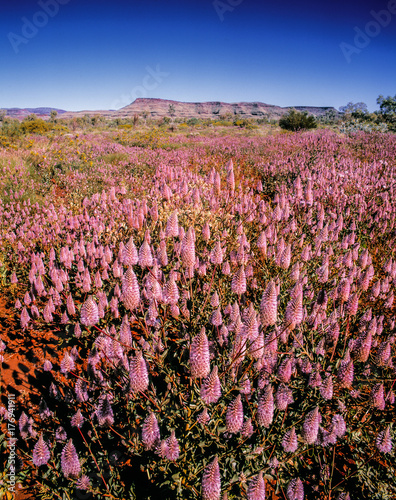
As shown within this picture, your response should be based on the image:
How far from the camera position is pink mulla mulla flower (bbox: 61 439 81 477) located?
167 cm

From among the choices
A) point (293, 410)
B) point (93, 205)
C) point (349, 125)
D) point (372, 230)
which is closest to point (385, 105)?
point (349, 125)

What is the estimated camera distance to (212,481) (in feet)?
4.39

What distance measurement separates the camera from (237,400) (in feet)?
4.90

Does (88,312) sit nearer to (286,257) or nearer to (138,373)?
(138,373)

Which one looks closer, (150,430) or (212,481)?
(212,481)

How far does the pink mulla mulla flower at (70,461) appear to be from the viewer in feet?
5.49

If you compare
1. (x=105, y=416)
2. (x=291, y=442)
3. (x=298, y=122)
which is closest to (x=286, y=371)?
(x=291, y=442)

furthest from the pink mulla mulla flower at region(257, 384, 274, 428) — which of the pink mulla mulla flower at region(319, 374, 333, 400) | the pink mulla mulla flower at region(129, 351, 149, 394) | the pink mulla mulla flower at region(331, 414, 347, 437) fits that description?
the pink mulla mulla flower at region(129, 351, 149, 394)

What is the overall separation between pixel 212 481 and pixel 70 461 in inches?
36.4

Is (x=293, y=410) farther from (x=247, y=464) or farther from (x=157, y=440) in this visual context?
(x=157, y=440)

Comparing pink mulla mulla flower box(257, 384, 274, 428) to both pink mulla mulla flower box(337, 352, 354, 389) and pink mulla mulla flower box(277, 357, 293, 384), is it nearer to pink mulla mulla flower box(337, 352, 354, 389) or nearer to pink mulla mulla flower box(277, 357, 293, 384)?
pink mulla mulla flower box(277, 357, 293, 384)

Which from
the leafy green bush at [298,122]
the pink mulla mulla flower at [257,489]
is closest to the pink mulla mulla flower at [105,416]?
the pink mulla mulla flower at [257,489]

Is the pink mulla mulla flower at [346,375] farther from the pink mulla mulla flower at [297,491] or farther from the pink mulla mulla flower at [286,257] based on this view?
the pink mulla mulla flower at [286,257]

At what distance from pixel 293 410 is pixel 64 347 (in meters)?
2.52
